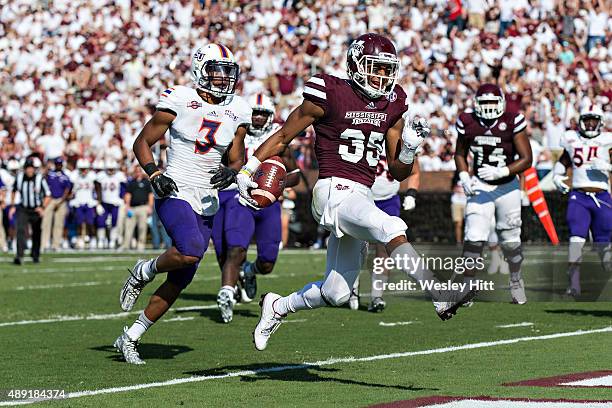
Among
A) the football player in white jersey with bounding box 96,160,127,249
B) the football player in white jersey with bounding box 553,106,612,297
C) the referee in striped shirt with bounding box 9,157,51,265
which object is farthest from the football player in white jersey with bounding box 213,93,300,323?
the football player in white jersey with bounding box 96,160,127,249

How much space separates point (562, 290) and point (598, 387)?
6.92 m

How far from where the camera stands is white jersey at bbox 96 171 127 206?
81.1 ft

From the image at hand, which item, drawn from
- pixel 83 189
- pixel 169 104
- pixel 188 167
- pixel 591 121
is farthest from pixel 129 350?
pixel 83 189

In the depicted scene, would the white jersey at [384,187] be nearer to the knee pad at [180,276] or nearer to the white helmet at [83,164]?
the knee pad at [180,276]

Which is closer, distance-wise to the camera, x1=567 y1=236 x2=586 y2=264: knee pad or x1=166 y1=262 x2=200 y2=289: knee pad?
x1=166 y1=262 x2=200 y2=289: knee pad

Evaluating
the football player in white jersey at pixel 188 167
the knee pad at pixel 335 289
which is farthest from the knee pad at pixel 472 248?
the knee pad at pixel 335 289

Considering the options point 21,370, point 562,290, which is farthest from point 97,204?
point 21,370

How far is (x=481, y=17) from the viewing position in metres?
25.2

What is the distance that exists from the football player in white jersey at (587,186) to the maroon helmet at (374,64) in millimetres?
5805

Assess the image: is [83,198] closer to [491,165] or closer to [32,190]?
[32,190]

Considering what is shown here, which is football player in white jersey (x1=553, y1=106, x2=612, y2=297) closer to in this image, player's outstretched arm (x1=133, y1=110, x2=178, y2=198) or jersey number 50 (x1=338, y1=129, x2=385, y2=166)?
player's outstretched arm (x1=133, y1=110, x2=178, y2=198)

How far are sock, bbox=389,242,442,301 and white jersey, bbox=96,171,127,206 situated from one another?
18342 mm

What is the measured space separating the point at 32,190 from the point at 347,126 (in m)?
13.0

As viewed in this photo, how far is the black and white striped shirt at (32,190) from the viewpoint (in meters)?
19.6
